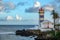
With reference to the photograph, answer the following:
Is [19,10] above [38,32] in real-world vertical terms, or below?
above

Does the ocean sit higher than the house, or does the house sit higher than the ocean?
the house

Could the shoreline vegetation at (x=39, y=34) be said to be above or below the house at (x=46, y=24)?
below

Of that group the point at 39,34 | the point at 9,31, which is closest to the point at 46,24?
the point at 39,34

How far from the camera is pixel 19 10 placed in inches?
64.2

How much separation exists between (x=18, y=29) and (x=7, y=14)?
0.19 meters

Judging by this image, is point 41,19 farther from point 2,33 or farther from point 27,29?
point 2,33

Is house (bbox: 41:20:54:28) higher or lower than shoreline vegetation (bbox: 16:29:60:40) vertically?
higher

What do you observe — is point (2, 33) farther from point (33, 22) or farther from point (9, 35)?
point (33, 22)

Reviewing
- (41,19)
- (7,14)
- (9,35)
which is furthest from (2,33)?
(41,19)

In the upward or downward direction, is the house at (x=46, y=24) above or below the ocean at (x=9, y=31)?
above

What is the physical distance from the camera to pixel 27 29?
1.62 m

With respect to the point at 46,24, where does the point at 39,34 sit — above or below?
below

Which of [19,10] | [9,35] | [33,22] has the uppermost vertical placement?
[19,10]

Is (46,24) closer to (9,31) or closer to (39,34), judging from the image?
(39,34)
